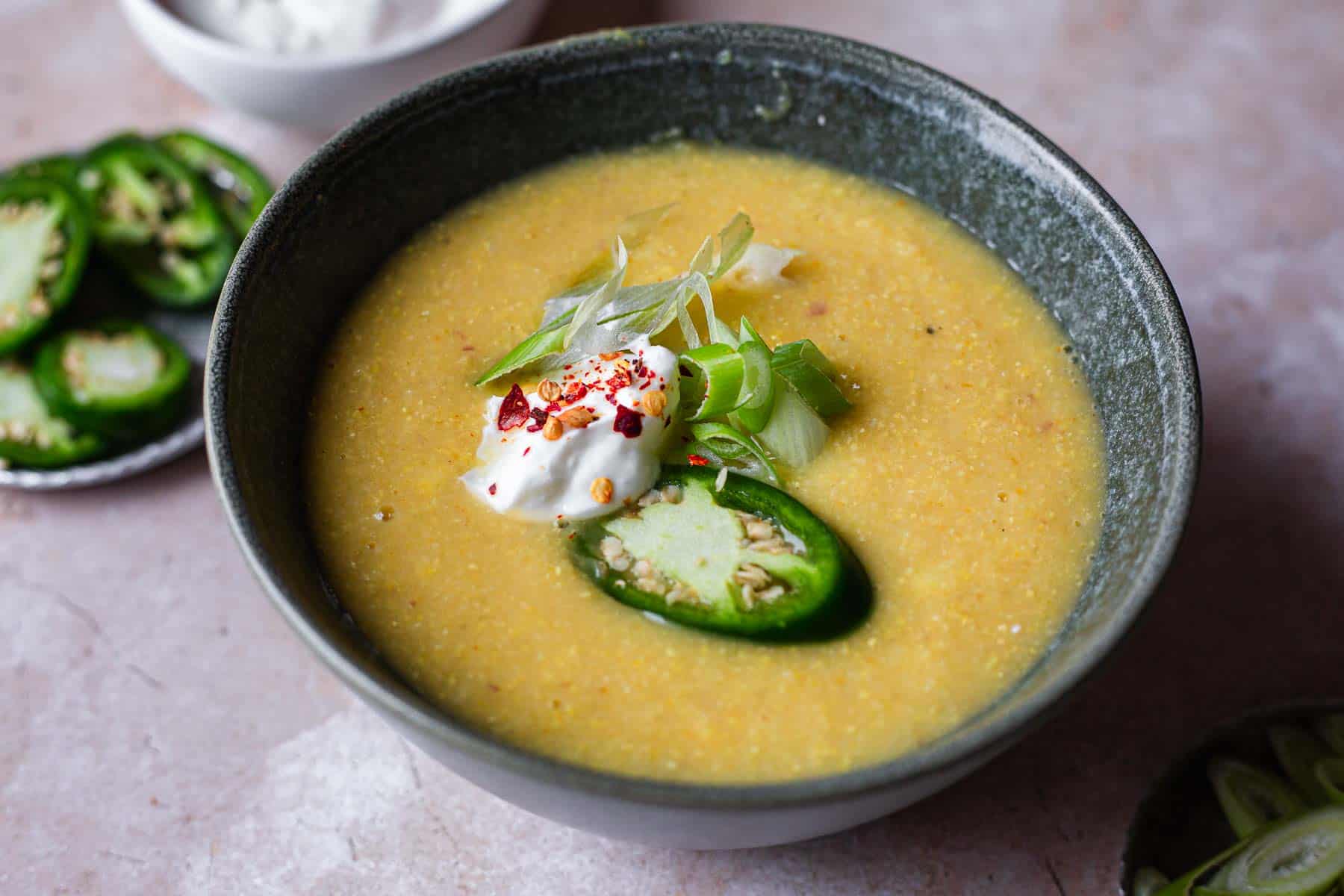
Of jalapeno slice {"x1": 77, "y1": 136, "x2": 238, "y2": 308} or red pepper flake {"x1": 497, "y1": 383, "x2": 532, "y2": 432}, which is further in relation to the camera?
jalapeno slice {"x1": 77, "y1": 136, "x2": 238, "y2": 308}

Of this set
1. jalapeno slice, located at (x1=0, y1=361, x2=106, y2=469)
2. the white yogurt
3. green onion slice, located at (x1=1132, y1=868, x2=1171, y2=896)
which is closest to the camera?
green onion slice, located at (x1=1132, y1=868, x2=1171, y2=896)

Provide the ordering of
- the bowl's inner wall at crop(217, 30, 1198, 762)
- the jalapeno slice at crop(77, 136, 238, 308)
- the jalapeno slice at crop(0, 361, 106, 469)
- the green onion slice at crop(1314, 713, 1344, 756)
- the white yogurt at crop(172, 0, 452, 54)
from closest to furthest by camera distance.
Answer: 1. the bowl's inner wall at crop(217, 30, 1198, 762)
2. the green onion slice at crop(1314, 713, 1344, 756)
3. the jalapeno slice at crop(0, 361, 106, 469)
4. the jalapeno slice at crop(77, 136, 238, 308)
5. the white yogurt at crop(172, 0, 452, 54)

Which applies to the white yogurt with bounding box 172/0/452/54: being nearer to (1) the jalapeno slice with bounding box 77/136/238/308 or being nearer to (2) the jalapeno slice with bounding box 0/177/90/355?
(1) the jalapeno slice with bounding box 77/136/238/308

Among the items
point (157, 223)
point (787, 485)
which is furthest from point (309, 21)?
point (787, 485)

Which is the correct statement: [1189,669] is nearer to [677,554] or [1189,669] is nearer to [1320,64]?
[677,554]

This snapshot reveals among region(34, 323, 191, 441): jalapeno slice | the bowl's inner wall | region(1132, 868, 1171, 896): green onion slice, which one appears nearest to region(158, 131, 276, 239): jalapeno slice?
region(34, 323, 191, 441): jalapeno slice

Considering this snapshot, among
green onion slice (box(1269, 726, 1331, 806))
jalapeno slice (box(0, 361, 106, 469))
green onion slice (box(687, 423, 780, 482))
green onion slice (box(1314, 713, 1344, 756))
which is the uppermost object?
green onion slice (box(1314, 713, 1344, 756))

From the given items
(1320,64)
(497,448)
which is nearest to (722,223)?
(497,448)
